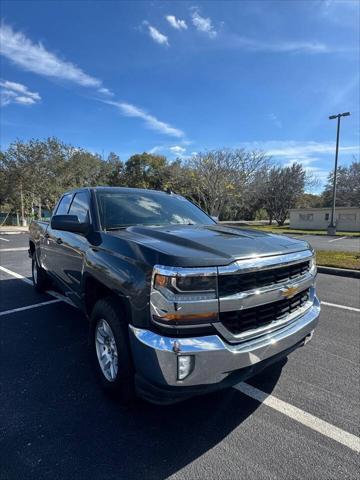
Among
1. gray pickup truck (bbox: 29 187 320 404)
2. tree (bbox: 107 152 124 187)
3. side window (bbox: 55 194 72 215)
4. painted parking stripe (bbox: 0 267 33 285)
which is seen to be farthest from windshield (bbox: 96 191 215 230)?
tree (bbox: 107 152 124 187)

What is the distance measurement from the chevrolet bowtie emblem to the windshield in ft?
4.99

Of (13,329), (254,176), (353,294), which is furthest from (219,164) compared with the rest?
(13,329)

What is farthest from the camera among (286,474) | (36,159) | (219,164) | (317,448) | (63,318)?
(219,164)

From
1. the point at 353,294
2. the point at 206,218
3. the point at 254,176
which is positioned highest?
the point at 254,176

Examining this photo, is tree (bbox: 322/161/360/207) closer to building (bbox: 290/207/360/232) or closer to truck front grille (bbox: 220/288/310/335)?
building (bbox: 290/207/360/232)

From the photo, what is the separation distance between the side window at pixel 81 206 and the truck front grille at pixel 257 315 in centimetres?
209

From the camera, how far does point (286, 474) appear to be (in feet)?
6.70

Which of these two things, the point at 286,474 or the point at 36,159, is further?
the point at 36,159

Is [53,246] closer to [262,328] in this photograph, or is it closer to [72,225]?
[72,225]

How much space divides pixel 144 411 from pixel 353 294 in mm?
5304

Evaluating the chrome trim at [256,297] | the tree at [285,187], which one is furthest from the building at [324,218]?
the chrome trim at [256,297]

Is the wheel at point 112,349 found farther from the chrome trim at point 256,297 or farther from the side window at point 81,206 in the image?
the side window at point 81,206

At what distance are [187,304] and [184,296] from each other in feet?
0.18

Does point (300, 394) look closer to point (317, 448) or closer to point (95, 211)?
point (317, 448)
